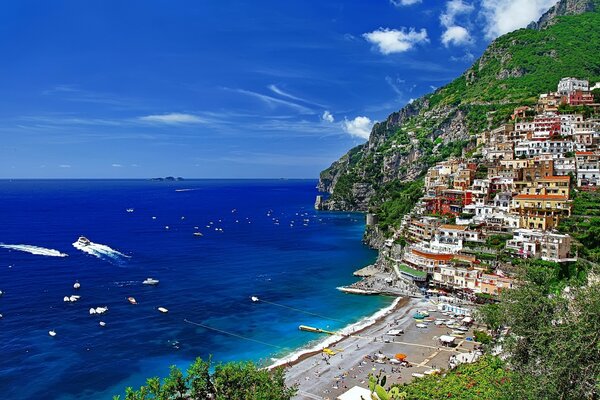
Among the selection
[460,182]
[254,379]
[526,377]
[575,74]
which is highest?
[575,74]

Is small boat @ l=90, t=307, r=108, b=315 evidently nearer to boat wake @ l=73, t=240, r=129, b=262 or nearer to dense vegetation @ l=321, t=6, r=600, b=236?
boat wake @ l=73, t=240, r=129, b=262

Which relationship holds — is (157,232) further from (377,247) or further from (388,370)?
(388,370)

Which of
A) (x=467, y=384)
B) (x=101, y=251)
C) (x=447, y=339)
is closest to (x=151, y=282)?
(x=101, y=251)

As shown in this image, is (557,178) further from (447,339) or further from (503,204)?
(447,339)

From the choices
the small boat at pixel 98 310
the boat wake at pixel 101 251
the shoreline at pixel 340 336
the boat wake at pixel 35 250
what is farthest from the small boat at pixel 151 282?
the shoreline at pixel 340 336

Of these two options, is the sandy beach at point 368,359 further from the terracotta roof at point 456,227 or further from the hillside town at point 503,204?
the terracotta roof at point 456,227

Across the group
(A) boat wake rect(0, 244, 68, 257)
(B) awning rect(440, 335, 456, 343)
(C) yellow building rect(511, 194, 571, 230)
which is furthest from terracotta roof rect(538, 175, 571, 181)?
(A) boat wake rect(0, 244, 68, 257)

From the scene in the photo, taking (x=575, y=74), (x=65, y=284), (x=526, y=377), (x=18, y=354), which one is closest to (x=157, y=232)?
(x=65, y=284)
